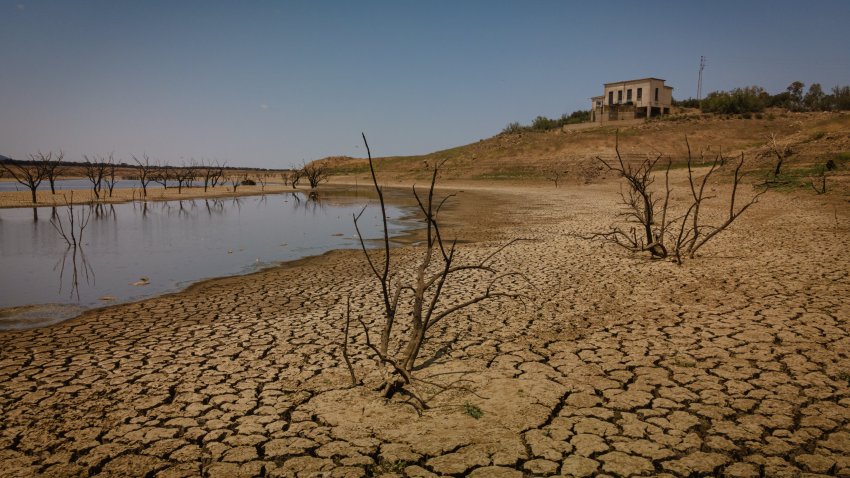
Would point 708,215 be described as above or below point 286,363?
above

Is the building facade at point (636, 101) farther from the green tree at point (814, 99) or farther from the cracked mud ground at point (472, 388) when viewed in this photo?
the cracked mud ground at point (472, 388)

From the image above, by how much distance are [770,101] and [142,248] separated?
61.8m

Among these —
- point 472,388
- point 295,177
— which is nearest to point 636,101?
point 295,177

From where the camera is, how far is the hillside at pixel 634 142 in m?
35.2

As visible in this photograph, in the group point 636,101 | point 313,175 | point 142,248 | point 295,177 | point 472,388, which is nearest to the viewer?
point 472,388

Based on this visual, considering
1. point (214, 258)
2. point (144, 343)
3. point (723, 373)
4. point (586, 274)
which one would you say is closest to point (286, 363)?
point (144, 343)

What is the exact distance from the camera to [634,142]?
40750mm

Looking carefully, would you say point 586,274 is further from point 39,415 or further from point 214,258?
point 214,258

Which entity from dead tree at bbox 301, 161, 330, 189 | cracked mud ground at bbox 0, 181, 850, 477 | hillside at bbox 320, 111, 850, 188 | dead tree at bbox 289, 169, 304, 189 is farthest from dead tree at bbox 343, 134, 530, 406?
dead tree at bbox 289, 169, 304, 189

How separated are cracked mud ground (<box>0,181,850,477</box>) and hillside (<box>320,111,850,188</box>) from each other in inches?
1092

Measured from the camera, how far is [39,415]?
370cm

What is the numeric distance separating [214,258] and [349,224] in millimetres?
7088

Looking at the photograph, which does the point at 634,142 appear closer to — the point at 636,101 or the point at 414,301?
the point at 636,101

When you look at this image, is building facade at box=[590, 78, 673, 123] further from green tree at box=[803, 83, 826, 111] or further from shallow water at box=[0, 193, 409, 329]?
shallow water at box=[0, 193, 409, 329]
